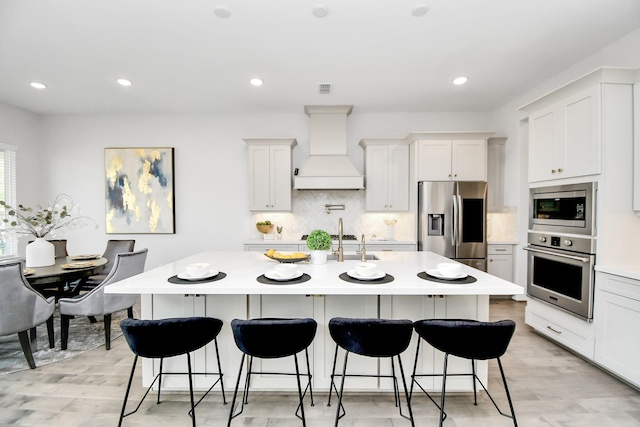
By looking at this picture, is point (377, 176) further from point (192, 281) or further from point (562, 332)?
point (192, 281)

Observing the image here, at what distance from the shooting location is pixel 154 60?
300cm

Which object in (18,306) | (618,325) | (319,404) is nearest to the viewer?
(319,404)

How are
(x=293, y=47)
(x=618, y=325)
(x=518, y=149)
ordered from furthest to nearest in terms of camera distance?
(x=518, y=149)
(x=293, y=47)
(x=618, y=325)

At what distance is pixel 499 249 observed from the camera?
4121 mm

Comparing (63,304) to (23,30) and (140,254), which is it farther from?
(23,30)

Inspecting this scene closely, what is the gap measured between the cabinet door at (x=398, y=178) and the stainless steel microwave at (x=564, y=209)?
5.47 feet

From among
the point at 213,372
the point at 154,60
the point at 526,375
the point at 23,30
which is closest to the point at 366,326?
the point at 213,372

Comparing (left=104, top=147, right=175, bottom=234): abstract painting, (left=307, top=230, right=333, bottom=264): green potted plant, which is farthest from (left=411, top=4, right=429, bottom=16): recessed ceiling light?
(left=104, top=147, right=175, bottom=234): abstract painting

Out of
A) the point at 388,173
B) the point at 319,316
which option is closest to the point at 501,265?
the point at 388,173

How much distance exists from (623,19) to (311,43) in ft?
8.77

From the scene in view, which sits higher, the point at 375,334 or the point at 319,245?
the point at 319,245

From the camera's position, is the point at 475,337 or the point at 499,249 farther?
the point at 499,249

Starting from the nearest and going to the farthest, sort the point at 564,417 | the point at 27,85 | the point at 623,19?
1. the point at 564,417
2. the point at 623,19
3. the point at 27,85

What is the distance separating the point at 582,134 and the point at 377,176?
7.80 ft
